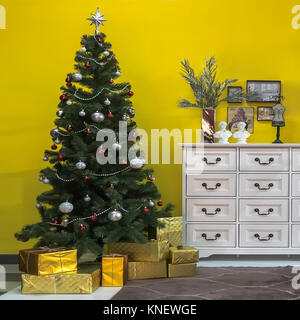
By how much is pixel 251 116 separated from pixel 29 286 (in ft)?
8.36

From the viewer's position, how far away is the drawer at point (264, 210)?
379 cm

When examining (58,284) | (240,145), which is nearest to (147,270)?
(58,284)

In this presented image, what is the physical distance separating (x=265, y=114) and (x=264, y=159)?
26.0 inches

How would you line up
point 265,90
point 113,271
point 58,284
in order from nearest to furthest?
1. point 58,284
2. point 113,271
3. point 265,90

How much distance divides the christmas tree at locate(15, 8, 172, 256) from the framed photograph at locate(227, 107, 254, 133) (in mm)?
1224

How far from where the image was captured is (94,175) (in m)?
3.26

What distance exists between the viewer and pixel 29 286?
2834 mm

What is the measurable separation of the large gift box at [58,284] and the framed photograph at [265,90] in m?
2.35

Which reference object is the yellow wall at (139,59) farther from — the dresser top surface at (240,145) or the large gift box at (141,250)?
the large gift box at (141,250)

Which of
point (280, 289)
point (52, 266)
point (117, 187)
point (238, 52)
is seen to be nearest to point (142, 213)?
point (117, 187)

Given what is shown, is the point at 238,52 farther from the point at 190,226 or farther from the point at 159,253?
the point at 159,253

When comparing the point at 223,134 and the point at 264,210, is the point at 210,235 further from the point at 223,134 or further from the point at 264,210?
the point at 223,134
